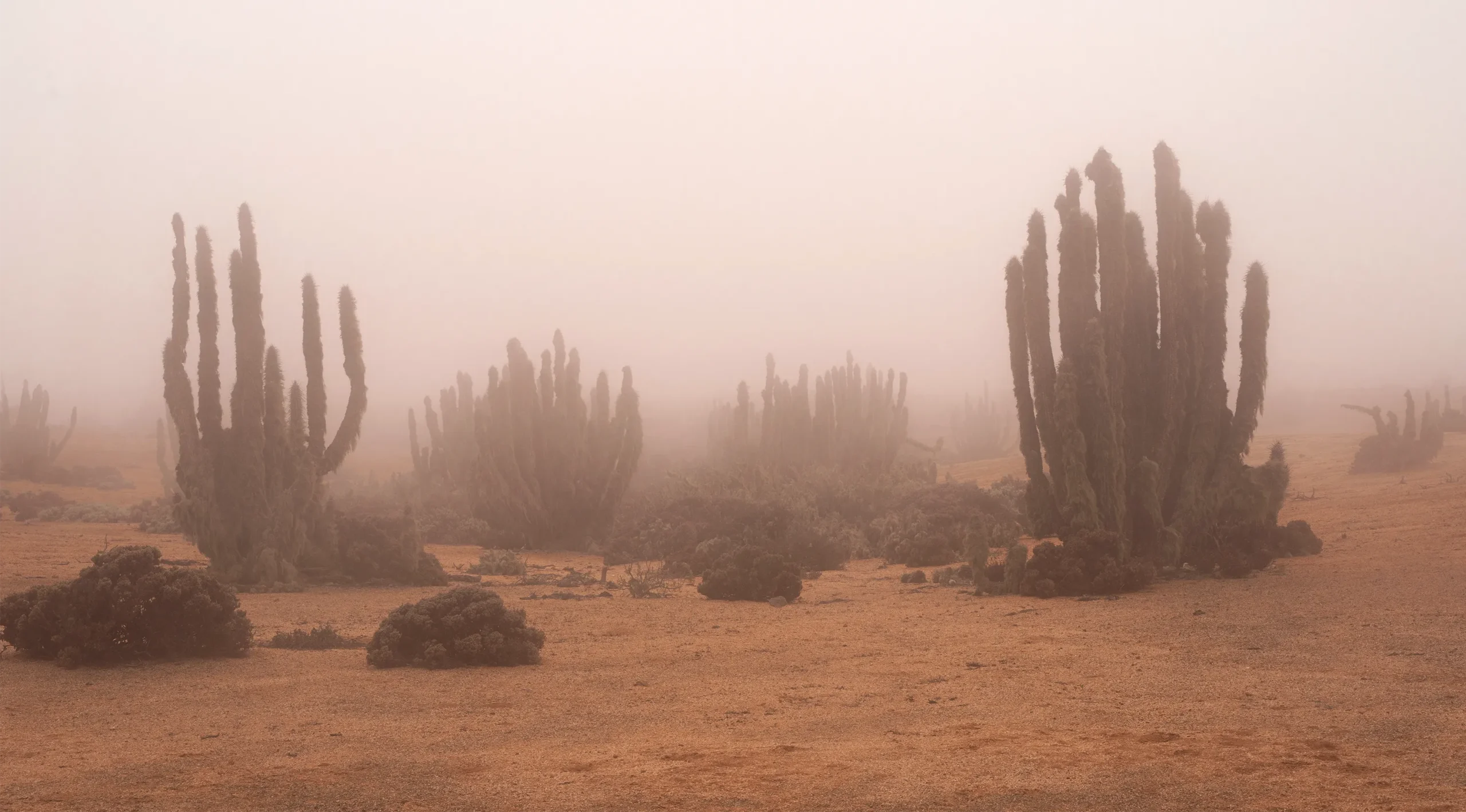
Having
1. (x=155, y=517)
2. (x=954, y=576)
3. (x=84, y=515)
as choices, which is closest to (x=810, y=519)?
(x=954, y=576)

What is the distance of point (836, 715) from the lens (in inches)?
329

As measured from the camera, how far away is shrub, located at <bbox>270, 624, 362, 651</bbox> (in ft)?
39.3

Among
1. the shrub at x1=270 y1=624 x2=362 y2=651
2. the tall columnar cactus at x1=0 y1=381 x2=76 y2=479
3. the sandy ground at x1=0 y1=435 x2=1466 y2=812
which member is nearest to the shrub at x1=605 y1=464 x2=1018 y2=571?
the sandy ground at x1=0 y1=435 x2=1466 y2=812

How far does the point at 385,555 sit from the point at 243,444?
3148 mm

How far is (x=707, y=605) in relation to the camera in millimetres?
16016

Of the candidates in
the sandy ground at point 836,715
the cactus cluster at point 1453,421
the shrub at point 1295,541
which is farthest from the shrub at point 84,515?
the cactus cluster at point 1453,421

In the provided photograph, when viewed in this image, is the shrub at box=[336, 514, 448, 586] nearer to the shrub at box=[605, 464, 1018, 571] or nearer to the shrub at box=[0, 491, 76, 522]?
the shrub at box=[605, 464, 1018, 571]

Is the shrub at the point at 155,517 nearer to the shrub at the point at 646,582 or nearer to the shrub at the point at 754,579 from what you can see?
the shrub at the point at 646,582

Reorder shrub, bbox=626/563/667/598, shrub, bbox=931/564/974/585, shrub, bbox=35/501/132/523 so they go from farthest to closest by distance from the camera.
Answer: shrub, bbox=35/501/132/523
shrub, bbox=931/564/974/585
shrub, bbox=626/563/667/598

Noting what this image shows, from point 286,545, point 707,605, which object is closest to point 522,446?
point 286,545

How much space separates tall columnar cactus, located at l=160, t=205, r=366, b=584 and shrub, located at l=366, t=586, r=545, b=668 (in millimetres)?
7929

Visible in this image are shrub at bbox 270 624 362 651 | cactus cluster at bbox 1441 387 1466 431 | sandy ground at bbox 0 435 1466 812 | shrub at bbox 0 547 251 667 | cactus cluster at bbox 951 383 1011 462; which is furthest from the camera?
cactus cluster at bbox 951 383 1011 462

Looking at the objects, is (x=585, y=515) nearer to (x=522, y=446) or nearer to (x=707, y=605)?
(x=522, y=446)

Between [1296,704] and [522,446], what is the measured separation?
20782 millimetres
